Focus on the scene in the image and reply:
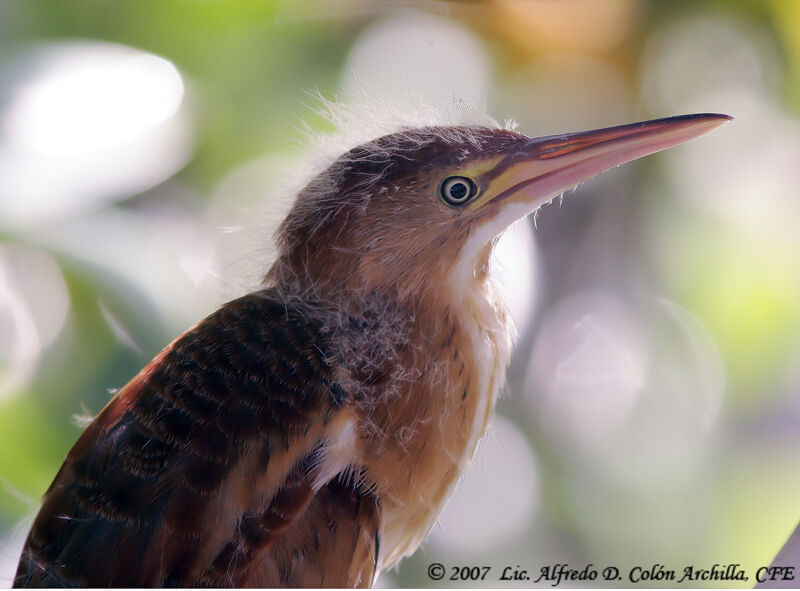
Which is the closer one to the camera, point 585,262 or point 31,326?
point 31,326

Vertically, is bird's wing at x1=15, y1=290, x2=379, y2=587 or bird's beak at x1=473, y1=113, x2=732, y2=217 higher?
bird's beak at x1=473, y1=113, x2=732, y2=217

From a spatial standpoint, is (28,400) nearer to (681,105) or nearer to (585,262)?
(585,262)

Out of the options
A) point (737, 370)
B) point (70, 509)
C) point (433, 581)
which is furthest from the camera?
point (737, 370)

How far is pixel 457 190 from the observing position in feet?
2.30

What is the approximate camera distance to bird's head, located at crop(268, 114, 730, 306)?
69 cm

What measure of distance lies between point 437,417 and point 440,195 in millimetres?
218

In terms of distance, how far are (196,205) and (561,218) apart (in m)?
0.60

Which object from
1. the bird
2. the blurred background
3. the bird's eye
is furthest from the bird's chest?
the blurred background

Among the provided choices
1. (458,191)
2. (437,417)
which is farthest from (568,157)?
(437,417)

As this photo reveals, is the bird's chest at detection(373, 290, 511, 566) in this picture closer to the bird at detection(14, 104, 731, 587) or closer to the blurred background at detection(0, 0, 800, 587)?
the bird at detection(14, 104, 731, 587)

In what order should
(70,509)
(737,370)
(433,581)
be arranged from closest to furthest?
(70,509), (433,581), (737,370)

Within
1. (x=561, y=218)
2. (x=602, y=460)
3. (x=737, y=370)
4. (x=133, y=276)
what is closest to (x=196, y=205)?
(x=133, y=276)

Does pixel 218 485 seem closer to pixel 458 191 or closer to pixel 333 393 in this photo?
pixel 333 393

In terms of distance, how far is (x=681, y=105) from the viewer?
119 cm
